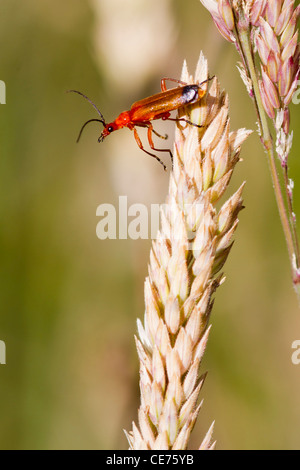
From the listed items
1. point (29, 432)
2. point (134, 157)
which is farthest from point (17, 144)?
point (29, 432)

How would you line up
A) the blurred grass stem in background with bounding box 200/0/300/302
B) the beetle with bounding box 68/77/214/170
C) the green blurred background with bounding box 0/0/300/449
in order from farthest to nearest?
the green blurred background with bounding box 0/0/300/449 → the beetle with bounding box 68/77/214/170 → the blurred grass stem in background with bounding box 200/0/300/302

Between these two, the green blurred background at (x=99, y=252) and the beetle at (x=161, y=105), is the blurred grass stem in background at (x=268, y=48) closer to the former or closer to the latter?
the beetle at (x=161, y=105)

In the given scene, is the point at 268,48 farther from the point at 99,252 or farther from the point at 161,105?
the point at 99,252

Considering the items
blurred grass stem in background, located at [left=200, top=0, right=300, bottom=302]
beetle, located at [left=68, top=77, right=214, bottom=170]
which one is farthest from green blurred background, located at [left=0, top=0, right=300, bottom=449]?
blurred grass stem in background, located at [left=200, top=0, right=300, bottom=302]

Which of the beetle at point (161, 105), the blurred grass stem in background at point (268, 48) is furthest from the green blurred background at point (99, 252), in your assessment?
the blurred grass stem in background at point (268, 48)

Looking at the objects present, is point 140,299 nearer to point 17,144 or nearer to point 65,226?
point 65,226

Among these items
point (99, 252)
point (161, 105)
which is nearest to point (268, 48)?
point (161, 105)

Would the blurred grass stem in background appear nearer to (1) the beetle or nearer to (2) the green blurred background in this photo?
(1) the beetle

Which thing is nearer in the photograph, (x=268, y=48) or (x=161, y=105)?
(x=268, y=48)
